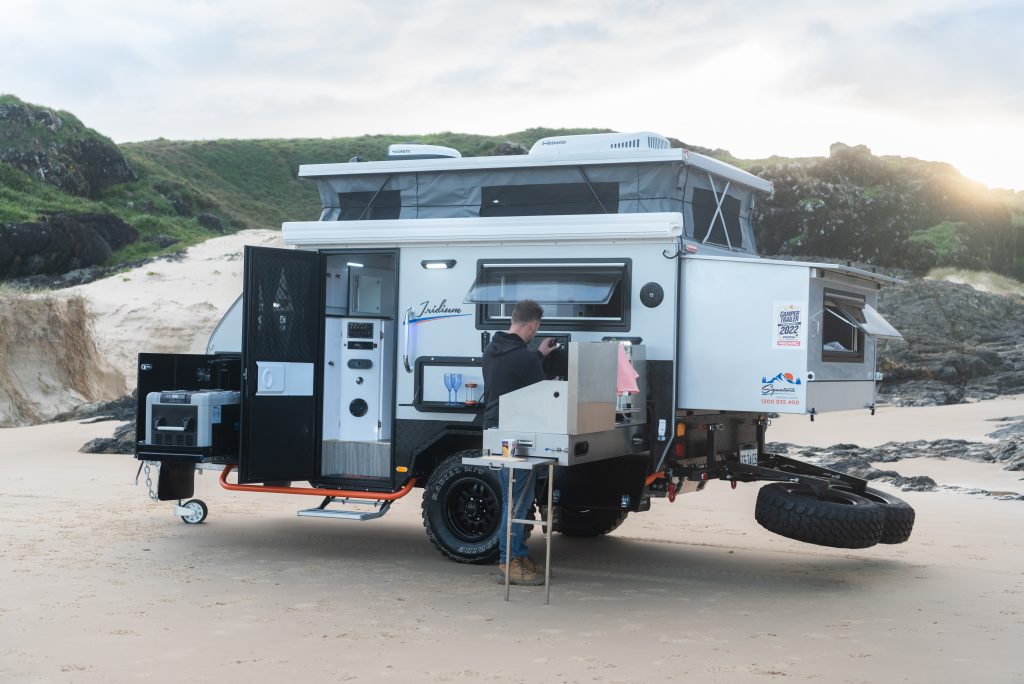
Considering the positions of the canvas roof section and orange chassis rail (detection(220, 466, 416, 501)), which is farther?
orange chassis rail (detection(220, 466, 416, 501))

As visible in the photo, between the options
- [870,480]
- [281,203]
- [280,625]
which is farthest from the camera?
[281,203]

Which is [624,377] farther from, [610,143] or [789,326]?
[610,143]

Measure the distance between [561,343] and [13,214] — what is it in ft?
120

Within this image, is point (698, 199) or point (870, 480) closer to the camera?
point (698, 199)

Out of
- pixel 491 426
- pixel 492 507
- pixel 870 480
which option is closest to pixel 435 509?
pixel 492 507

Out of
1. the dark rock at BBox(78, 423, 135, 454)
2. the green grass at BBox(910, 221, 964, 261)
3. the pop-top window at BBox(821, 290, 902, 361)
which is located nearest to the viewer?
the pop-top window at BBox(821, 290, 902, 361)

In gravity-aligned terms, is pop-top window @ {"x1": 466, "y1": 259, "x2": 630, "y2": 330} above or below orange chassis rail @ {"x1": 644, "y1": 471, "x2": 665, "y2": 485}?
above

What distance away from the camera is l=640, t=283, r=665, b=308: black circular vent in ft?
27.5

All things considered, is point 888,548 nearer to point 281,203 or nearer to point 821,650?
point 821,650

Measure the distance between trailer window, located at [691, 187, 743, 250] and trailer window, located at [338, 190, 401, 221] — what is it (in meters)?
2.54

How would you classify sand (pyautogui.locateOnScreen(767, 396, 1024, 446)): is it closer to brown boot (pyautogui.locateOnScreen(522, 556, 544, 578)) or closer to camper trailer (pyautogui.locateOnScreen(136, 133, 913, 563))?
camper trailer (pyautogui.locateOnScreen(136, 133, 913, 563))

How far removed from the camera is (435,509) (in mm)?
8977

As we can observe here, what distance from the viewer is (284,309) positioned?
30.9 feet

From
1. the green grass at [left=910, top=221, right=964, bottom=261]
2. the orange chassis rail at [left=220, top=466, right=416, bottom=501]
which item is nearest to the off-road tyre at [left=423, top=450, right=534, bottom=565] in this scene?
the orange chassis rail at [left=220, top=466, right=416, bottom=501]
